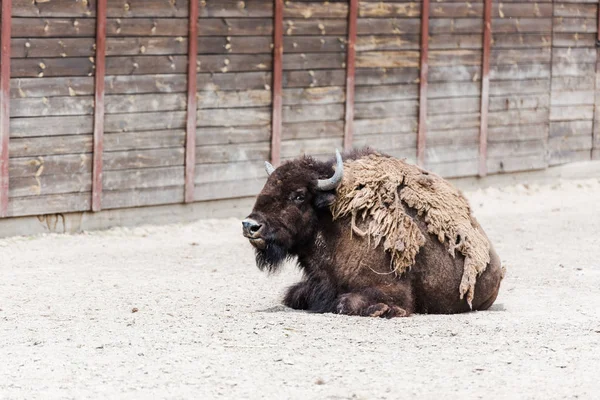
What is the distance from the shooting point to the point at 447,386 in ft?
22.1

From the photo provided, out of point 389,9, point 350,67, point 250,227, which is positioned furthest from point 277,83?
point 250,227

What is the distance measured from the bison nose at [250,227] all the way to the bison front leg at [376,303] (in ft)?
2.31

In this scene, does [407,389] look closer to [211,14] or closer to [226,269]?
[226,269]

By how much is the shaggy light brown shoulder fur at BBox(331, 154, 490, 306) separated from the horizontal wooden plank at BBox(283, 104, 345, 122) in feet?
16.3

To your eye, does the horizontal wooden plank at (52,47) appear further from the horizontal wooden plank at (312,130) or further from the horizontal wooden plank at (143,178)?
the horizontal wooden plank at (312,130)

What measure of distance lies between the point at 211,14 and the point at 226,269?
326 centimetres

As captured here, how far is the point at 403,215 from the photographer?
8.67 m

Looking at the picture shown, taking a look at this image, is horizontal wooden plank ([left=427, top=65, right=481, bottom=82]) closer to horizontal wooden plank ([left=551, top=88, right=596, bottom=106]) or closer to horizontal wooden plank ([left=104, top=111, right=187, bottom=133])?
horizontal wooden plank ([left=551, top=88, right=596, bottom=106])

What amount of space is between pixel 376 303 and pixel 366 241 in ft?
1.47

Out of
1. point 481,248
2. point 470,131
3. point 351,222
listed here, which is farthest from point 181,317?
point 470,131

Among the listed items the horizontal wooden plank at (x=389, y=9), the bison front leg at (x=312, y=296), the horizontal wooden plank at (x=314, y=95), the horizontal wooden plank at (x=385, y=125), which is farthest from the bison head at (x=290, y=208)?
the horizontal wooden plank at (x=389, y=9)

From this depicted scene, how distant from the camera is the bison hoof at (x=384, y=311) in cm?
835

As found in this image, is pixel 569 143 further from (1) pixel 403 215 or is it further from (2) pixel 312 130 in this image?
(1) pixel 403 215

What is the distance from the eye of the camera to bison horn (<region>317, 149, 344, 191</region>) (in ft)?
28.4
